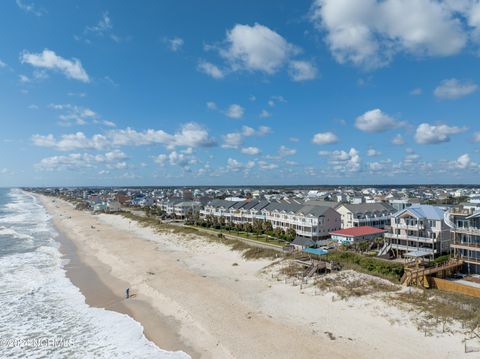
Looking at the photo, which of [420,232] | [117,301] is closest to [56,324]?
[117,301]

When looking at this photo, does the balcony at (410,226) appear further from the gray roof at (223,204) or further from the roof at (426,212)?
the gray roof at (223,204)

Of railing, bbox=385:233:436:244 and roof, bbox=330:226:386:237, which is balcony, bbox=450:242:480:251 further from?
roof, bbox=330:226:386:237

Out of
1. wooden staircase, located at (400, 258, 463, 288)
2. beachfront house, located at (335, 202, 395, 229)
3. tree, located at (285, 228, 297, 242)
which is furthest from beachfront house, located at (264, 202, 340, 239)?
wooden staircase, located at (400, 258, 463, 288)

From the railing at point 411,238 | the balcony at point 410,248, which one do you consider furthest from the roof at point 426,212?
the balcony at point 410,248

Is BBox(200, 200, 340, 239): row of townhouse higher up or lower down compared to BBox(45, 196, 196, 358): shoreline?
higher up

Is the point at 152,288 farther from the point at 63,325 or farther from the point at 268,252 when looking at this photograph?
the point at 268,252

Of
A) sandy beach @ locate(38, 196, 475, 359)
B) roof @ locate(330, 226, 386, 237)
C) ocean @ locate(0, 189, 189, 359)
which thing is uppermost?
roof @ locate(330, 226, 386, 237)

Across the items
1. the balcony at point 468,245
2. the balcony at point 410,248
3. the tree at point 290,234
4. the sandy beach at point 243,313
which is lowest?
the sandy beach at point 243,313
